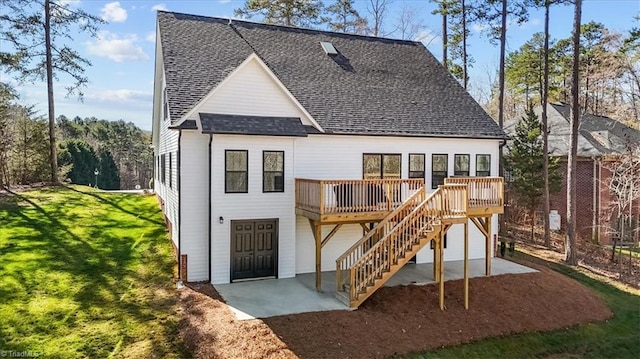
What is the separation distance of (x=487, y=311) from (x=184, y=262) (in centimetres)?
911

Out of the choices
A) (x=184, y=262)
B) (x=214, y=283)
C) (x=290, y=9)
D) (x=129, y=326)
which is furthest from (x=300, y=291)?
(x=290, y=9)

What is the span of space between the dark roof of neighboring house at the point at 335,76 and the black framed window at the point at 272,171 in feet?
6.82

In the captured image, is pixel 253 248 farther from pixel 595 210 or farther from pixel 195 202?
pixel 595 210

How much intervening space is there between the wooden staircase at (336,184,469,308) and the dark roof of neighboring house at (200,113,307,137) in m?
4.08

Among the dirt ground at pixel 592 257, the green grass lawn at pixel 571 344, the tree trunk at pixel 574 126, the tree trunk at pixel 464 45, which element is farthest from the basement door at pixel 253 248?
the tree trunk at pixel 464 45

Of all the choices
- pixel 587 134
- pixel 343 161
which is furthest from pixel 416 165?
pixel 587 134

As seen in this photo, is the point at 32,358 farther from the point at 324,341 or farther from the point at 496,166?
the point at 496,166

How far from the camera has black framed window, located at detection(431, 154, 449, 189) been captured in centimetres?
1702

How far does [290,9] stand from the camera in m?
30.6

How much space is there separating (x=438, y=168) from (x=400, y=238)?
17.9 ft

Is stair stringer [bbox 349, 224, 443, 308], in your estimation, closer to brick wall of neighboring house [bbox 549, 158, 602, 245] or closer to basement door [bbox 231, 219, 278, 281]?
basement door [bbox 231, 219, 278, 281]

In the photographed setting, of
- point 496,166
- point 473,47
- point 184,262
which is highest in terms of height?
point 473,47

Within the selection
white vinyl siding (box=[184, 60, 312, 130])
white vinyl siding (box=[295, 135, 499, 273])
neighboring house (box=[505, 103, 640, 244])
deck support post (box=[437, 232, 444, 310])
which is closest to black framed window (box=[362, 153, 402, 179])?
white vinyl siding (box=[295, 135, 499, 273])

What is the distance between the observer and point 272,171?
14.4 m
